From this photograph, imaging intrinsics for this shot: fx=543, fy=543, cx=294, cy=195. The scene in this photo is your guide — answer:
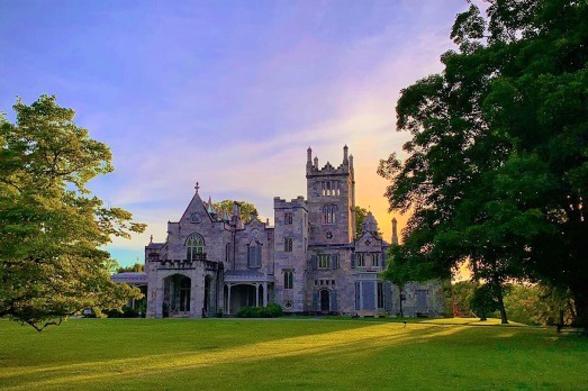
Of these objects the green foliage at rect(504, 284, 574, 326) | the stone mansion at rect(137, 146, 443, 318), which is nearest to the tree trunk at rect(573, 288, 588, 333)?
the green foliage at rect(504, 284, 574, 326)

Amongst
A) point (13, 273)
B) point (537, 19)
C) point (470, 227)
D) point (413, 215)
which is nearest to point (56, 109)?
point (13, 273)

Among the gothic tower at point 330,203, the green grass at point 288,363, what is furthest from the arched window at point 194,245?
the green grass at point 288,363

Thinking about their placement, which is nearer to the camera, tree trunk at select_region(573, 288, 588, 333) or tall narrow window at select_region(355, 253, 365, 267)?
tree trunk at select_region(573, 288, 588, 333)

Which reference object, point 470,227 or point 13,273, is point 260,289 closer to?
point 470,227

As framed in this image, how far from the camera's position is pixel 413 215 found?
989 inches

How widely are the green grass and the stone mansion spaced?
95.1 ft

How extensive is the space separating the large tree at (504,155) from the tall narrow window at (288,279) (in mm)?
29813

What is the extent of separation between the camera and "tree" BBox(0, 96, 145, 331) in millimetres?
13203

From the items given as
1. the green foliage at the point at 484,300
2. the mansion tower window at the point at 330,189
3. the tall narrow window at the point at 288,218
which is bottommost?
the green foliage at the point at 484,300

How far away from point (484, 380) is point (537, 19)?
48.7 ft

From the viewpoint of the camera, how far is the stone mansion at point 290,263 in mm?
52188

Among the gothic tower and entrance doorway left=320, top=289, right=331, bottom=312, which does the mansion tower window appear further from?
entrance doorway left=320, top=289, right=331, bottom=312

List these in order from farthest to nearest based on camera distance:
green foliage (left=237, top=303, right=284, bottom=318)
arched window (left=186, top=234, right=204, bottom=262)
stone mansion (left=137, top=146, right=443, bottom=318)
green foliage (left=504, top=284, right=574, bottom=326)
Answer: arched window (left=186, top=234, right=204, bottom=262), stone mansion (left=137, top=146, right=443, bottom=318), green foliage (left=237, top=303, right=284, bottom=318), green foliage (left=504, top=284, right=574, bottom=326)

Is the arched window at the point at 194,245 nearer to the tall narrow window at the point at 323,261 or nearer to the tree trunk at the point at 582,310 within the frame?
the tall narrow window at the point at 323,261
